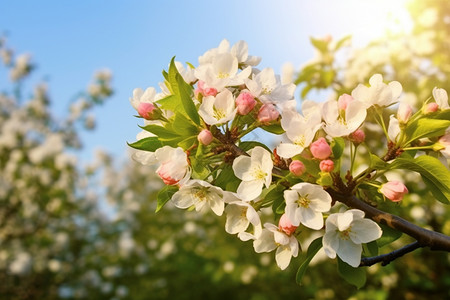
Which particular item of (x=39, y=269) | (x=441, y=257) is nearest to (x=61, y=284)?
(x=39, y=269)

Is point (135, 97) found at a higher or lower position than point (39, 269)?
higher

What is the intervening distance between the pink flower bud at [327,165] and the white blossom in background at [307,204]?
4 centimetres

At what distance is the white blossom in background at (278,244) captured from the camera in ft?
3.35

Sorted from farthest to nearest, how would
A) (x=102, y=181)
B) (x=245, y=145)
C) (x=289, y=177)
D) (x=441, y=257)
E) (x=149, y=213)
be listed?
(x=102, y=181) → (x=149, y=213) → (x=441, y=257) → (x=245, y=145) → (x=289, y=177)

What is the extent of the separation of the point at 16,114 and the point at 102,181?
2038 millimetres

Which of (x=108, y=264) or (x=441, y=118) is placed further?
(x=108, y=264)

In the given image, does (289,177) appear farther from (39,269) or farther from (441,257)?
(39,269)

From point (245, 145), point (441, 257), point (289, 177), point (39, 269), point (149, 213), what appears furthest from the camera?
point (149, 213)

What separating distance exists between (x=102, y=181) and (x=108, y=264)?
233 centimetres

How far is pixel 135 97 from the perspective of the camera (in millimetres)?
1204

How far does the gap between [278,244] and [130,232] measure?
269 inches

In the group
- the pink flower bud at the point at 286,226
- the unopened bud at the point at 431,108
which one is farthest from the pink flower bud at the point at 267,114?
the unopened bud at the point at 431,108

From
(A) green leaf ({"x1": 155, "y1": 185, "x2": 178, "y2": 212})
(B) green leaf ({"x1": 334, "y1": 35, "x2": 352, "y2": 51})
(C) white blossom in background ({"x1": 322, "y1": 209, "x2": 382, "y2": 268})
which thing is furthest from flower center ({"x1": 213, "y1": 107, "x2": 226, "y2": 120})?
(B) green leaf ({"x1": 334, "y1": 35, "x2": 352, "y2": 51})

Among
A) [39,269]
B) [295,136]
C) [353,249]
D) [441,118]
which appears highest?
[295,136]
